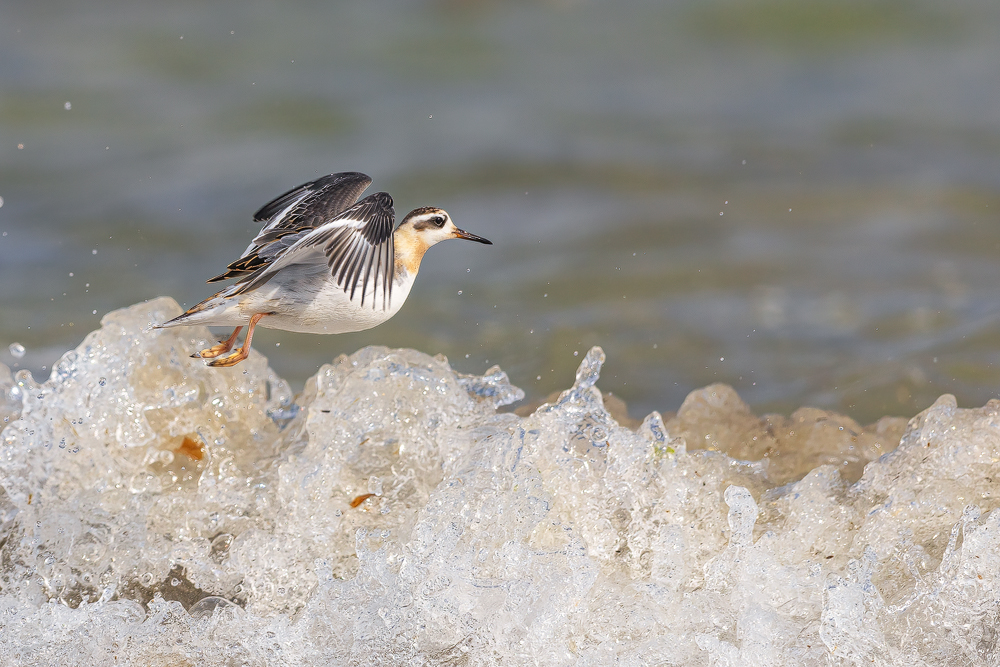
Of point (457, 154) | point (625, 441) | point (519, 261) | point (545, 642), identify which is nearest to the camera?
point (545, 642)

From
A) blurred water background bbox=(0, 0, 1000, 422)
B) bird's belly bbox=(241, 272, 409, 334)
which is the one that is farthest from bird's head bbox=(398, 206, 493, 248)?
blurred water background bbox=(0, 0, 1000, 422)

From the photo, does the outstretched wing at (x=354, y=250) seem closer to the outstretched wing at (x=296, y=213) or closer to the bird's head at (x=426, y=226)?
the outstretched wing at (x=296, y=213)

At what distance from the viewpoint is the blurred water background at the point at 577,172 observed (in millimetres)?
6273

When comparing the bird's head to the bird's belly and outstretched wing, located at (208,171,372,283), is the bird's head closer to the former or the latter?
outstretched wing, located at (208,171,372,283)

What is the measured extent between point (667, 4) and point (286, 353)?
423 cm

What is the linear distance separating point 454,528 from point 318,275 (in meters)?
1.16

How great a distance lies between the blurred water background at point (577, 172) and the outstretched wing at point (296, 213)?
223 cm

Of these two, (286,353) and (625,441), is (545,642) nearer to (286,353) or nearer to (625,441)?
(625,441)

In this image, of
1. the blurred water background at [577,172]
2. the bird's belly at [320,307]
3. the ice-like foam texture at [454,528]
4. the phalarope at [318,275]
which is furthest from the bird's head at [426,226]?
the blurred water background at [577,172]

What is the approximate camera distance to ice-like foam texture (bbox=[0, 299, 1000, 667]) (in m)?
3.60

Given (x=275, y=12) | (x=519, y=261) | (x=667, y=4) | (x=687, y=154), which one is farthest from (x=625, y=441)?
(x=275, y=12)

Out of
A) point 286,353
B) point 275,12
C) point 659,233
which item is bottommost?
point 286,353

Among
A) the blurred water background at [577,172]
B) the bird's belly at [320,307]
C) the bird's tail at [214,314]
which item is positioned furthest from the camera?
the blurred water background at [577,172]

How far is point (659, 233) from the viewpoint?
22.9ft
